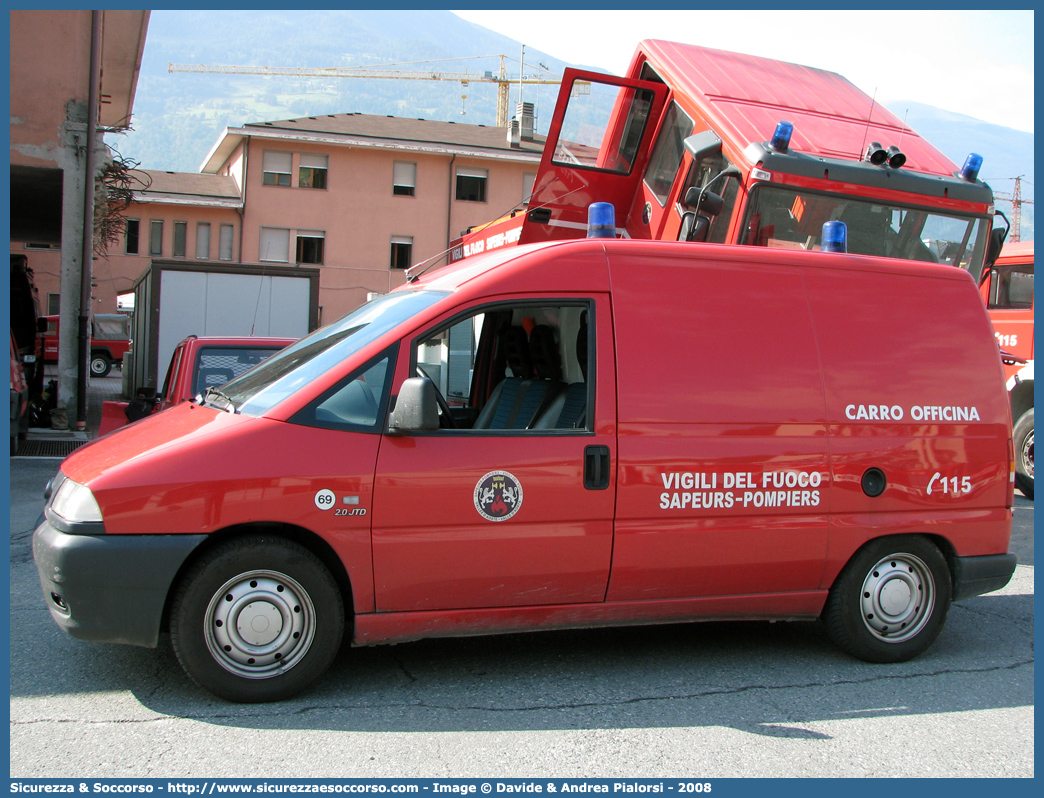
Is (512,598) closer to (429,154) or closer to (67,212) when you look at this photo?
(67,212)

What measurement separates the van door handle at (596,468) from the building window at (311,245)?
3213 cm

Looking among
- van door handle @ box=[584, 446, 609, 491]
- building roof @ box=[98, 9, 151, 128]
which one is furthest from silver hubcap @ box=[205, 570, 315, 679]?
building roof @ box=[98, 9, 151, 128]

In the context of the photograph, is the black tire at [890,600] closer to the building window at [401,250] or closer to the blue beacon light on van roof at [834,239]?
the blue beacon light on van roof at [834,239]

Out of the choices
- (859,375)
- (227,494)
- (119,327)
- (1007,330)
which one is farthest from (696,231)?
(119,327)

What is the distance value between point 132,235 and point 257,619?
36.8 meters

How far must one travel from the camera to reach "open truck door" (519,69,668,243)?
28.3 feet

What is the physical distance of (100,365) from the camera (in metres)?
34.6

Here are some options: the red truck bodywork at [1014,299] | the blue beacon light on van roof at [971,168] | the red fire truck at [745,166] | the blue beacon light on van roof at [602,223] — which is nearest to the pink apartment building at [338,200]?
the red truck bodywork at [1014,299]

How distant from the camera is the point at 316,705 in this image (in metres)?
3.98

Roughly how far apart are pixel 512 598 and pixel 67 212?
12.9 metres

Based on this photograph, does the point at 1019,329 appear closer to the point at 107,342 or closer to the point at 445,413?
the point at 445,413

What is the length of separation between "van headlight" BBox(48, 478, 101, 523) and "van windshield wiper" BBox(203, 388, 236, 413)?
699 mm

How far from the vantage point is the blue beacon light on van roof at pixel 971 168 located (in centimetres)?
771

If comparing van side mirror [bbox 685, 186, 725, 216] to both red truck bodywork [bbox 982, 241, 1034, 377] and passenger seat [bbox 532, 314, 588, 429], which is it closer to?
passenger seat [bbox 532, 314, 588, 429]
